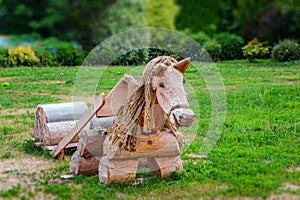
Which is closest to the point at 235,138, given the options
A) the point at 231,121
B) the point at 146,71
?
the point at 231,121

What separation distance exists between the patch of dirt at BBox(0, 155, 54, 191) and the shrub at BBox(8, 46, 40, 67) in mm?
9269

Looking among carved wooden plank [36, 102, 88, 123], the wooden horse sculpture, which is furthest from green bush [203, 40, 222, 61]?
the wooden horse sculpture

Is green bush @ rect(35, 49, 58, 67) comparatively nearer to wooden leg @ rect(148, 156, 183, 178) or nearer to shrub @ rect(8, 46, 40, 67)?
shrub @ rect(8, 46, 40, 67)

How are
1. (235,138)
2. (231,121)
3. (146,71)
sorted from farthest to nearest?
(231,121) → (235,138) → (146,71)

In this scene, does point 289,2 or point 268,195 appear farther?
point 289,2

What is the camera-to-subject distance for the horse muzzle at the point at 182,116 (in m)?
5.46

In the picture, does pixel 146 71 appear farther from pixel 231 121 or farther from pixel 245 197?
pixel 231 121

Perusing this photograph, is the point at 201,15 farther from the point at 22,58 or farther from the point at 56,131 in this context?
the point at 56,131

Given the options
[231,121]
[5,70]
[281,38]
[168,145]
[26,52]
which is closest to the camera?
[168,145]

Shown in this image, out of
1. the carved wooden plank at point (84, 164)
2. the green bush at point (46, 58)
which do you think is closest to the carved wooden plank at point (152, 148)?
the carved wooden plank at point (84, 164)

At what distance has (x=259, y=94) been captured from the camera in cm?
1223

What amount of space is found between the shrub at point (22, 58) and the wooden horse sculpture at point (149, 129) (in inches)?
427

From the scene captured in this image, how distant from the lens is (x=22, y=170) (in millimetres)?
7641

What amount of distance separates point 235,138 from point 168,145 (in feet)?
8.15
